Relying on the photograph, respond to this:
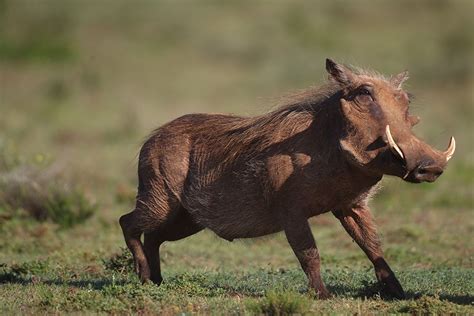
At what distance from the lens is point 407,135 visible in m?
6.76

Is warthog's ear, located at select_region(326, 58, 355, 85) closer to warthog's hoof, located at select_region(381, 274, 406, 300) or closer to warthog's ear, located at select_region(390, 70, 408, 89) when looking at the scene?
warthog's ear, located at select_region(390, 70, 408, 89)

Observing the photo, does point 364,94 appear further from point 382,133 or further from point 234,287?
point 234,287

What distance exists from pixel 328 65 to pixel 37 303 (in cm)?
269

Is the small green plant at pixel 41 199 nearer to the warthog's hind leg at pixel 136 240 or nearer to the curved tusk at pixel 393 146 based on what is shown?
the warthog's hind leg at pixel 136 240

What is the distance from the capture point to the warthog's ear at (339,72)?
7297mm

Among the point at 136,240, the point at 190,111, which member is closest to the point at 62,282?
the point at 136,240

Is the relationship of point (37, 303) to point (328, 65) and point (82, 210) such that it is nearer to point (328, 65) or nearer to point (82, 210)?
point (328, 65)

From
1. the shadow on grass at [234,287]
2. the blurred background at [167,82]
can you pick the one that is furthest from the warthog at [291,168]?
the blurred background at [167,82]

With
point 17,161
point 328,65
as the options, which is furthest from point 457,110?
point 328,65

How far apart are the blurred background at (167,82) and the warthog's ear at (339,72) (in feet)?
2.59

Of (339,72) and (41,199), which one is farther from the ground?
(339,72)

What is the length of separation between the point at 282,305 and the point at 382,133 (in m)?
1.42

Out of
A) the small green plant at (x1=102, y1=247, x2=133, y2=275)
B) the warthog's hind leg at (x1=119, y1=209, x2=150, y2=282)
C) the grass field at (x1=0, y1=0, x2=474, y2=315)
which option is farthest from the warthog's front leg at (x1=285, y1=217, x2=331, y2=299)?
the small green plant at (x1=102, y1=247, x2=133, y2=275)

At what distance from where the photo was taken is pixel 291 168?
721 centimetres
